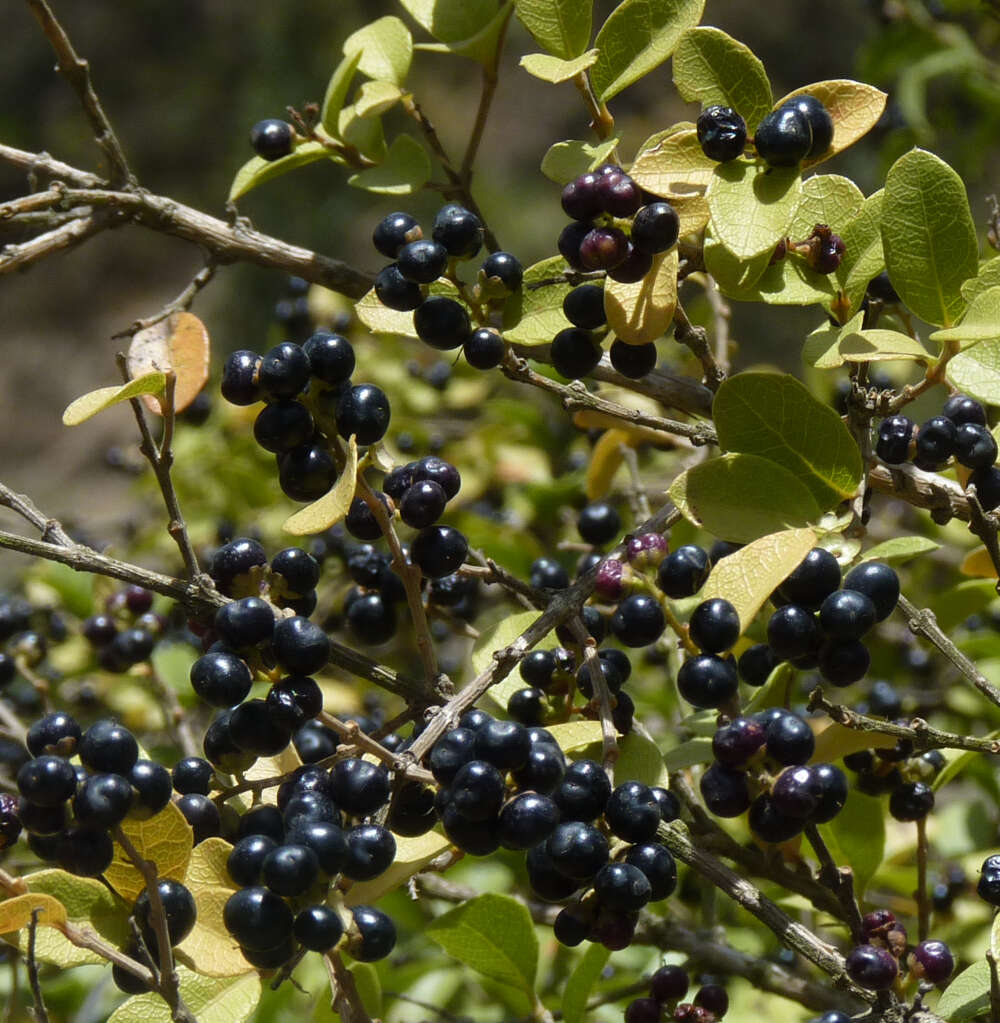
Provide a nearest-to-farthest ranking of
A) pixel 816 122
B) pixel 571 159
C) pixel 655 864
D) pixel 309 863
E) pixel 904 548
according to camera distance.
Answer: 1. pixel 309 863
2. pixel 655 864
3. pixel 816 122
4. pixel 571 159
5. pixel 904 548

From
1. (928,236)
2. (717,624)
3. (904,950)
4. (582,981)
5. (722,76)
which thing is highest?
Answer: (722,76)

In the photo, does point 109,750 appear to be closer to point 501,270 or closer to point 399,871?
point 399,871

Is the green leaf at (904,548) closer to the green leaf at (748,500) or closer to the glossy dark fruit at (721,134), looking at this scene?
the green leaf at (748,500)

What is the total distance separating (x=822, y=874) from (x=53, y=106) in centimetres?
886

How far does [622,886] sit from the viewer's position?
0.82m

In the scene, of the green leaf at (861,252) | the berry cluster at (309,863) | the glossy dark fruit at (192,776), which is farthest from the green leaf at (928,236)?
the glossy dark fruit at (192,776)

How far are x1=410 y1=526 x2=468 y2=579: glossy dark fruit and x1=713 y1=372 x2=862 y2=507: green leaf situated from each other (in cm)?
23

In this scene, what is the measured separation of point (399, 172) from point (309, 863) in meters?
0.81

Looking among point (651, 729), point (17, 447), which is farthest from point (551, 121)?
point (651, 729)

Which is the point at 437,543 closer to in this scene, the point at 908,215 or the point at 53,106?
the point at 908,215

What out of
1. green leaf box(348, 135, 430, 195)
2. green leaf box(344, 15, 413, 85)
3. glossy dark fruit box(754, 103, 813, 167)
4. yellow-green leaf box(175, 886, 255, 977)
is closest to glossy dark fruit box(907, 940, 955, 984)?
yellow-green leaf box(175, 886, 255, 977)

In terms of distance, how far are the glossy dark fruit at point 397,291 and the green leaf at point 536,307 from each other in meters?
0.13

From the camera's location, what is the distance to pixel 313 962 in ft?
5.43

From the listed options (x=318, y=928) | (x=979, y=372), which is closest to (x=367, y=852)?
(x=318, y=928)
